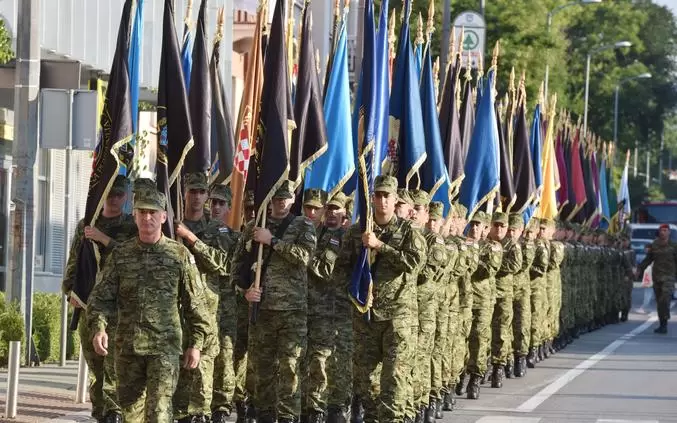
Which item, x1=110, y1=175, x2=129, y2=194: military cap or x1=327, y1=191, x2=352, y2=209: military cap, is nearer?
x1=110, y1=175, x2=129, y2=194: military cap

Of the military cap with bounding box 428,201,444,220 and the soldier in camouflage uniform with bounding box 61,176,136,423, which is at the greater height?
the military cap with bounding box 428,201,444,220

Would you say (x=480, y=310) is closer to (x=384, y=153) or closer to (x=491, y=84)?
(x=384, y=153)

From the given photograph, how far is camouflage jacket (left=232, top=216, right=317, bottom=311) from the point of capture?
13.4m

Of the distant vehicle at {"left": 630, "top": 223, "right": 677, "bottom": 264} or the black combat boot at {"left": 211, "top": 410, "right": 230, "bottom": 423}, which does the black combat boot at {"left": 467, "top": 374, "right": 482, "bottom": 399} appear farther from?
the distant vehicle at {"left": 630, "top": 223, "right": 677, "bottom": 264}

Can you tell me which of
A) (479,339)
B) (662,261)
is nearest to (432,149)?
(479,339)

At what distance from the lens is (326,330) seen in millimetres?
14398

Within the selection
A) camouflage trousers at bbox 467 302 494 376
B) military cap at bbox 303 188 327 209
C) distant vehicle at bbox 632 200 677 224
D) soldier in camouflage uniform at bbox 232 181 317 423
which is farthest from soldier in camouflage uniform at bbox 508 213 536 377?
distant vehicle at bbox 632 200 677 224

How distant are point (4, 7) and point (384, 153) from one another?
22.0 ft

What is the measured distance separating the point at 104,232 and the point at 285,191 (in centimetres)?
168

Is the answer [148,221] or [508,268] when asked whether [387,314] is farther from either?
[508,268]

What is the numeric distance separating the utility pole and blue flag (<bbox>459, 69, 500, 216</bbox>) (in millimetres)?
6087

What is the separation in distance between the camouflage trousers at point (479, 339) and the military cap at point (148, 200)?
8.18m

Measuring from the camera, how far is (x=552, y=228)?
2462cm

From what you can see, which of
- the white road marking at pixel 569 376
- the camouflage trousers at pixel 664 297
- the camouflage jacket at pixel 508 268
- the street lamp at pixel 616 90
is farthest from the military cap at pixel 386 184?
the street lamp at pixel 616 90
